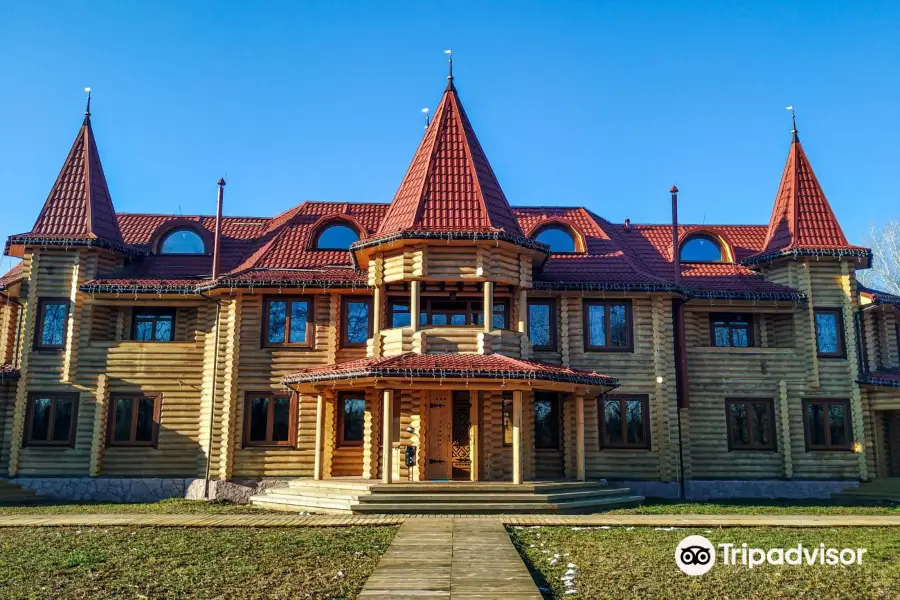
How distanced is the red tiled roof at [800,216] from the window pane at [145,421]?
18581 millimetres

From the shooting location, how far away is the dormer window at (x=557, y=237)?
22.6 metres

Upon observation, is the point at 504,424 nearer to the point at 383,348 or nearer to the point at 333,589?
the point at 383,348

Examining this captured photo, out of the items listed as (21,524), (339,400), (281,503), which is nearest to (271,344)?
(339,400)

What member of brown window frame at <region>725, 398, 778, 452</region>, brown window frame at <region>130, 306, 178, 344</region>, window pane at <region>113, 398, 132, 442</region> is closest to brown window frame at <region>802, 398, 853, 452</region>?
brown window frame at <region>725, 398, 778, 452</region>

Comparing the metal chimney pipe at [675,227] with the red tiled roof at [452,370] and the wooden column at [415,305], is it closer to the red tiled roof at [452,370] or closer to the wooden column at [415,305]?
the red tiled roof at [452,370]

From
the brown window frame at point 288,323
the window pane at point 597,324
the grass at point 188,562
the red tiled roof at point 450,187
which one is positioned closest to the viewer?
the grass at point 188,562

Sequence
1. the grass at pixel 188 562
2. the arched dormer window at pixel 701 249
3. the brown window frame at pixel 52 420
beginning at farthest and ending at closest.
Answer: the arched dormer window at pixel 701 249
the brown window frame at pixel 52 420
the grass at pixel 188 562

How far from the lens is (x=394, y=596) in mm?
7504

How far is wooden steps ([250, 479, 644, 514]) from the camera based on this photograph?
50.1ft

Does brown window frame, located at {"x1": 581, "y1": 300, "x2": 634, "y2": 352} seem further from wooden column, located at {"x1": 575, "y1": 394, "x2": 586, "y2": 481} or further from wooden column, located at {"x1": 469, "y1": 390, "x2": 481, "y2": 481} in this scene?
wooden column, located at {"x1": 469, "y1": 390, "x2": 481, "y2": 481}

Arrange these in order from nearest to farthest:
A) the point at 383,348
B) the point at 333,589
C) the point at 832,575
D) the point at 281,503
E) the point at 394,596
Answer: the point at 394,596, the point at 333,589, the point at 832,575, the point at 281,503, the point at 383,348

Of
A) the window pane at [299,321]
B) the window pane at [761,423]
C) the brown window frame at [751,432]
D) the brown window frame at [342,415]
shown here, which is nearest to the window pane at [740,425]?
the brown window frame at [751,432]

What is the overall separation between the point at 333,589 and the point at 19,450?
15.7 m

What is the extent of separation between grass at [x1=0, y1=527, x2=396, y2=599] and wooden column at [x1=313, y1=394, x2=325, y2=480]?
6.04m
